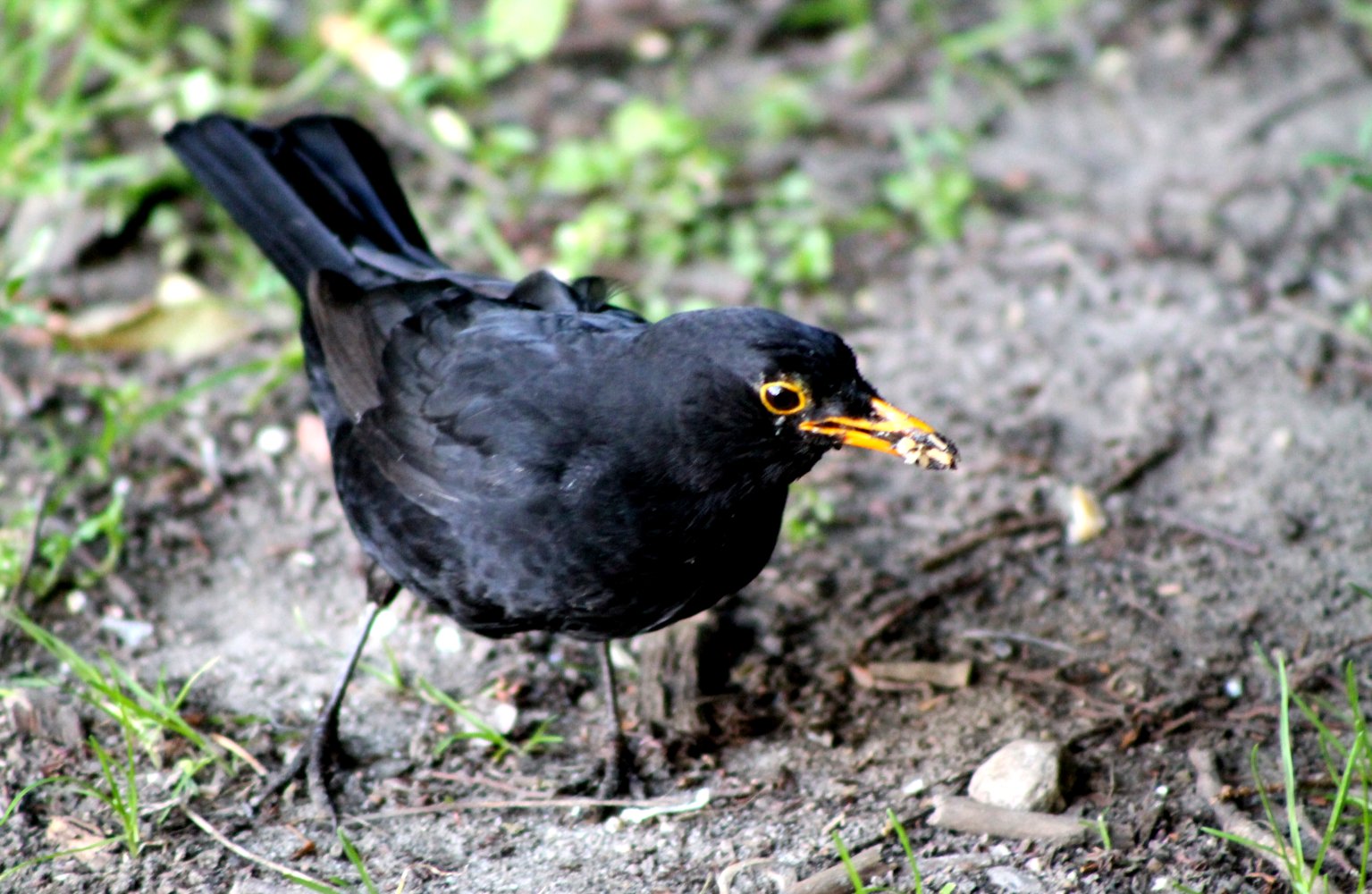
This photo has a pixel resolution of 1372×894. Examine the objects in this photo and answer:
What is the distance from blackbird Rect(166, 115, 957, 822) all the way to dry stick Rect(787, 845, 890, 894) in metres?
0.68

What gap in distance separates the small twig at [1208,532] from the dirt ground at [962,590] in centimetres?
1

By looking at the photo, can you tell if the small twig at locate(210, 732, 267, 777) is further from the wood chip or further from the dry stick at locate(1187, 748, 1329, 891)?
the dry stick at locate(1187, 748, 1329, 891)

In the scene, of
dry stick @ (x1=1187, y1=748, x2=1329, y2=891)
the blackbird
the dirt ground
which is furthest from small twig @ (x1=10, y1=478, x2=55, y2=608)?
dry stick @ (x1=1187, y1=748, x2=1329, y2=891)

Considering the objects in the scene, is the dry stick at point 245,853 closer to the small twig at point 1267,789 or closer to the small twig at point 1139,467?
the small twig at point 1267,789

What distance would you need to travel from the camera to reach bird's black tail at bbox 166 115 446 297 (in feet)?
13.9

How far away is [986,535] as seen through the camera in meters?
4.60

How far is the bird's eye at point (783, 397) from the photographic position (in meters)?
3.18

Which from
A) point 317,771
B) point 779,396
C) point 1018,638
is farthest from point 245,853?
point 1018,638

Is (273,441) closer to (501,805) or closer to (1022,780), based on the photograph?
(501,805)

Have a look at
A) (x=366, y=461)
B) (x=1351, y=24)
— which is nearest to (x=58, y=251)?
(x=366, y=461)

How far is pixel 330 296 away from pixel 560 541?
1155mm

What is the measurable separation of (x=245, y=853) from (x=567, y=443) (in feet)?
4.20

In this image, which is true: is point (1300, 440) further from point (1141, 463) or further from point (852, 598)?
point (852, 598)

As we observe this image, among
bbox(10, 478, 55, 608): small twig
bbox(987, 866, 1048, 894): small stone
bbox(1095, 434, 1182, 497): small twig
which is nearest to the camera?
bbox(987, 866, 1048, 894): small stone
